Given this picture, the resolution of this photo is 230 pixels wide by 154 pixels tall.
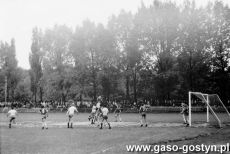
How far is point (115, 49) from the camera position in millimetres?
60969

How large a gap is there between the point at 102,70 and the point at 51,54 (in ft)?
43.0

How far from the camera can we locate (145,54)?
196 ft

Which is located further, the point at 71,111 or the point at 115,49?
the point at 115,49

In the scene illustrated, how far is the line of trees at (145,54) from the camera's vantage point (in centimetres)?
5509

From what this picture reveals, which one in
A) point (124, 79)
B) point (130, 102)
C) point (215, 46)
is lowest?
point (130, 102)

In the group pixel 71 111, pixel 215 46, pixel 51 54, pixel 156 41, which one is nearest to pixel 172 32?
pixel 156 41

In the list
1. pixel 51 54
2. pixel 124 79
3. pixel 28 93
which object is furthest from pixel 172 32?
pixel 28 93

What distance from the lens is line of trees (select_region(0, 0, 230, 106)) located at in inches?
2169

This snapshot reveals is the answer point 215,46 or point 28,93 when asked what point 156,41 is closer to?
point 215,46

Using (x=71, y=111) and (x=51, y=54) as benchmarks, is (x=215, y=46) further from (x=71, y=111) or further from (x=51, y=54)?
(x=71, y=111)

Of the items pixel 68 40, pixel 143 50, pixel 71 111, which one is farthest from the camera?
pixel 68 40

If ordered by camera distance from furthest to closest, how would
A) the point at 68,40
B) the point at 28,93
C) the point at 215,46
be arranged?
the point at 28,93 → the point at 68,40 → the point at 215,46

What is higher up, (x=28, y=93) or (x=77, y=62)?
(x=77, y=62)

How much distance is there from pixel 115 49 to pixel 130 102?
10.2m
